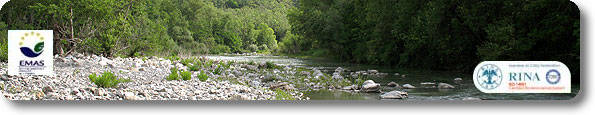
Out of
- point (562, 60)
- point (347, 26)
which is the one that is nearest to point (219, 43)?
point (347, 26)

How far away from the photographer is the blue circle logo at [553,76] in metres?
5.63

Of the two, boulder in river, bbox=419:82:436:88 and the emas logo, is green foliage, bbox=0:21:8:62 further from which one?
boulder in river, bbox=419:82:436:88

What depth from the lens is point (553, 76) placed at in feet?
18.6

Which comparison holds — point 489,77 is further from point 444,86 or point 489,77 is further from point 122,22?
point 122,22

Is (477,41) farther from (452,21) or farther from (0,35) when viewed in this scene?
(0,35)

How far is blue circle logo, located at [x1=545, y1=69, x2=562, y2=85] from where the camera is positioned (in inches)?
222

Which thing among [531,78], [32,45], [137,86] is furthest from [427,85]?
[32,45]

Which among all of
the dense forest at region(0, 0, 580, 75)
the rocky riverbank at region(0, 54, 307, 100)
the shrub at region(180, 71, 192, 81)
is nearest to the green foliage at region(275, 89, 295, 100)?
the rocky riverbank at region(0, 54, 307, 100)

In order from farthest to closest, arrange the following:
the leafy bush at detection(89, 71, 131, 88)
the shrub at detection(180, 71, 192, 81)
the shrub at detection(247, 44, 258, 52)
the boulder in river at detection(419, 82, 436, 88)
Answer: the shrub at detection(247, 44, 258, 52) → the boulder in river at detection(419, 82, 436, 88) → the shrub at detection(180, 71, 192, 81) → the leafy bush at detection(89, 71, 131, 88)

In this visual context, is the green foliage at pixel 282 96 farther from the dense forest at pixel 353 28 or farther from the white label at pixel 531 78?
the dense forest at pixel 353 28

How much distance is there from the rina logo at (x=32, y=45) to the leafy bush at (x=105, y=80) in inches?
31.9

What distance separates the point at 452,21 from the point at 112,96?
738cm

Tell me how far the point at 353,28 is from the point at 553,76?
576 inches

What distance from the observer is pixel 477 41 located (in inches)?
363
